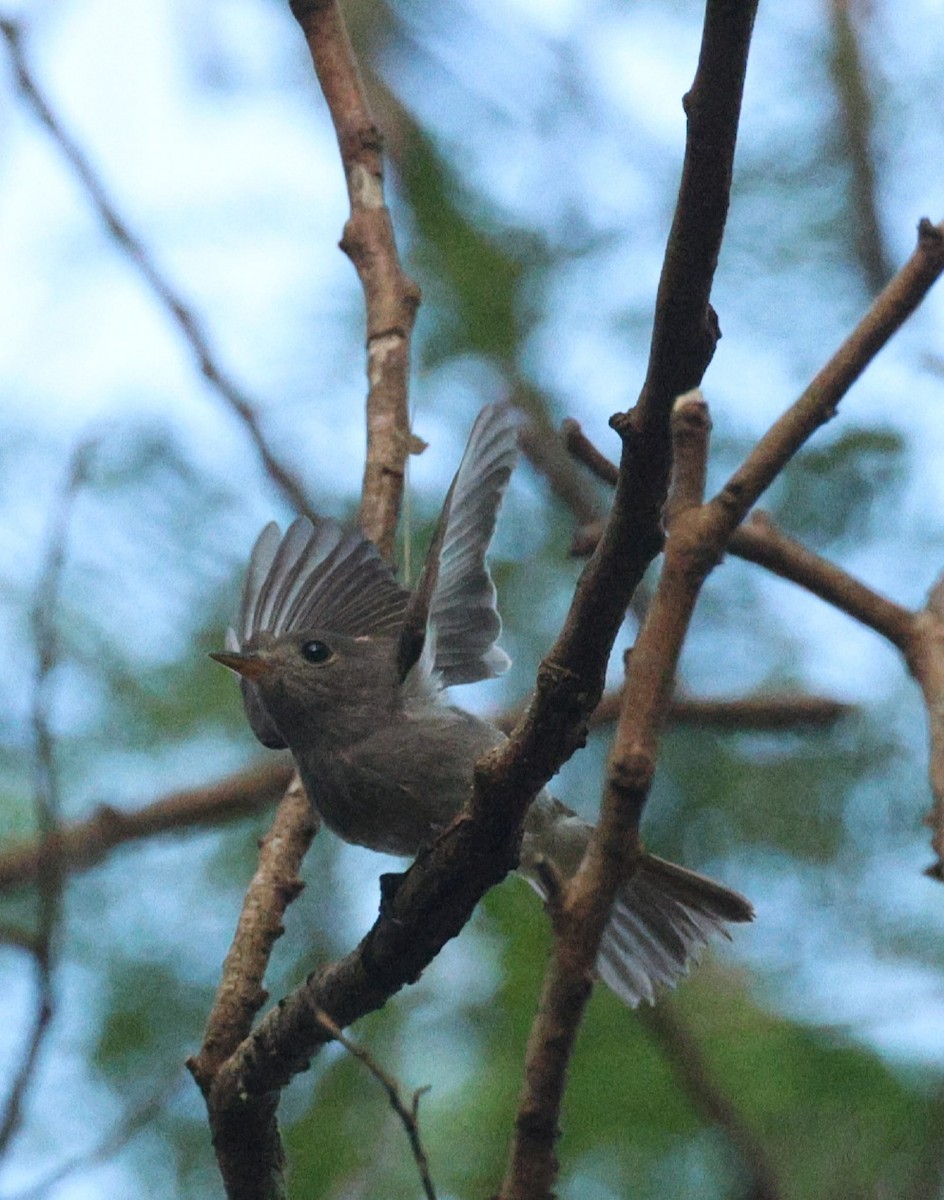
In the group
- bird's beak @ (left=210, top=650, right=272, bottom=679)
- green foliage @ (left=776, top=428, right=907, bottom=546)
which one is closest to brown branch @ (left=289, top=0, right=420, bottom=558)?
bird's beak @ (left=210, top=650, right=272, bottom=679)

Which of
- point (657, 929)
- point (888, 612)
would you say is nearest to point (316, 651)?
point (657, 929)

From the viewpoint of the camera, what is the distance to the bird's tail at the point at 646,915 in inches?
164

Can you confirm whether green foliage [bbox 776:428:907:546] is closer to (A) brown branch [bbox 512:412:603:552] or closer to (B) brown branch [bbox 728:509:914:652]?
(A) brown branch [bbox 512:412:603:552]

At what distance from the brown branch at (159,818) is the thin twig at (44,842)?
1.96 metres

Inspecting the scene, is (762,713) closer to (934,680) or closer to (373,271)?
(934,680)

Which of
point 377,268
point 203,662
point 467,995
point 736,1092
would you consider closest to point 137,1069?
point 467,995

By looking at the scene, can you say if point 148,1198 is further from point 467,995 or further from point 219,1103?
point 219,1103

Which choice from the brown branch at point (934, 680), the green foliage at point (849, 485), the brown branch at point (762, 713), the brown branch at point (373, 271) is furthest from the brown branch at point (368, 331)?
the green foliage at point (849, 485)

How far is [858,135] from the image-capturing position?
693 cm

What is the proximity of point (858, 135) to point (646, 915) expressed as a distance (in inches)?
159

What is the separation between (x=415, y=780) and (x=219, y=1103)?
3.58ft

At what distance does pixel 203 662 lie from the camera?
6598 mm

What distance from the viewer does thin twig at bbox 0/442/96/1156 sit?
Result: 107 inches

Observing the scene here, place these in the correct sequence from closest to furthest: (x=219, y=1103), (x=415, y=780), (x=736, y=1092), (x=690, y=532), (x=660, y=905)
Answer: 1. (x=219, y=1103)
2. (x=690, y=532)
3. (x=415, y=780)
4. (x=660, y=905)
5. (x=736, y=1092)
